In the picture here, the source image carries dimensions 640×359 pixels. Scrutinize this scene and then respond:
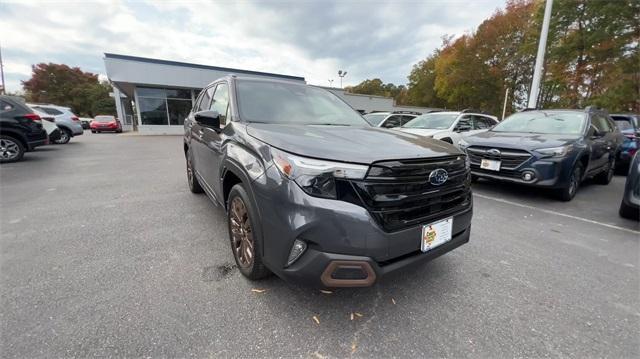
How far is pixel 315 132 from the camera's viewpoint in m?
2.25

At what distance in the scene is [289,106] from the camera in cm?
291

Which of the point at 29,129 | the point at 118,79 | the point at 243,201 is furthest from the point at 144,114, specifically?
the point at 243,201

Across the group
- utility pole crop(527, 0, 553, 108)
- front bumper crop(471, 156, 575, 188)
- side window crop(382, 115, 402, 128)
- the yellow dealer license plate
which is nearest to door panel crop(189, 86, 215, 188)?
the yellow dealer license plate

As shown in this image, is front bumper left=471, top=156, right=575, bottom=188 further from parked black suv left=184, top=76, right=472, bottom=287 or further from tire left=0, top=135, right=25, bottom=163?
tire left=0, top=135, right=25, bottom=163

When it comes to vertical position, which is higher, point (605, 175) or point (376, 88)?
point (376, 88)

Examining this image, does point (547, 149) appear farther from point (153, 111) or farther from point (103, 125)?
point (103, 125)

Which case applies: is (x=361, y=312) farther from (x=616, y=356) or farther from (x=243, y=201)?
(x=616, y=356)

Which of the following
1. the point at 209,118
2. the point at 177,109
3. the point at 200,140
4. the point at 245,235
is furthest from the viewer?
the point at 177,109

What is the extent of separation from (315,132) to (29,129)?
9.31 meters

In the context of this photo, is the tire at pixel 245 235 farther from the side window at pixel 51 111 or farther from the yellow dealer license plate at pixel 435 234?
the side window at pixel 51 111

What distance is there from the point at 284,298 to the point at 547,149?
15.4 feet

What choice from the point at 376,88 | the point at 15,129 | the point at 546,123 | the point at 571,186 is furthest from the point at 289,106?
the point at 376,88

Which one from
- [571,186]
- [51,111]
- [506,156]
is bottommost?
[571,186]

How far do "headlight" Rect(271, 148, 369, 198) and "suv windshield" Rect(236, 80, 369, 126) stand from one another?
101 cm
